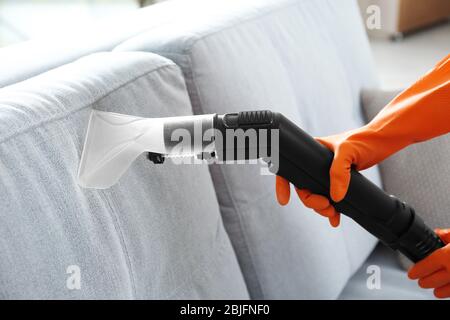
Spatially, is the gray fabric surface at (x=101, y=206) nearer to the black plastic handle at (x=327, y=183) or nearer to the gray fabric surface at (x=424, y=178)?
the black plastic handle at (x=327, y=183)

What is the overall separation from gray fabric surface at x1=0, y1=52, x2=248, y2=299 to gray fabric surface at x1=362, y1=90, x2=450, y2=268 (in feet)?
1.36

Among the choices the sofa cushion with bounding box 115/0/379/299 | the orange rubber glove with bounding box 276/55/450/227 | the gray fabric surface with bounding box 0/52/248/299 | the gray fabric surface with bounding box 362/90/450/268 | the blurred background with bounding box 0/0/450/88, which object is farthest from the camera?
the blurred background with bounding box 0/0/450/88

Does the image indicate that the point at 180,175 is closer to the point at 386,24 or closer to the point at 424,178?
the point at 424,178

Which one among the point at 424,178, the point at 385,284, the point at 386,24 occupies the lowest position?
the point at 386,24

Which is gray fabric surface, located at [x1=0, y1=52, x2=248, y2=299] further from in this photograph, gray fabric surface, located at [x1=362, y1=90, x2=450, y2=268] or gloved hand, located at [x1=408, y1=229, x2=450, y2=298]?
gray fabric surface, located at [x1=362, y1=90, x2=450, y2=268]

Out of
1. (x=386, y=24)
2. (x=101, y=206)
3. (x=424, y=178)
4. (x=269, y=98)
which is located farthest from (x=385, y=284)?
(x=386, y=24)

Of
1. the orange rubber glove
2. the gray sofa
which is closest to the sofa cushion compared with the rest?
the gray sofa

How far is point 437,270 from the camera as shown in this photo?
2.66 ft

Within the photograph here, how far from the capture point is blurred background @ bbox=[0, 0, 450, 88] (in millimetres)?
3289

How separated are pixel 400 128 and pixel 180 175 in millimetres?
311

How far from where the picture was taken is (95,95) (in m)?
0.68
